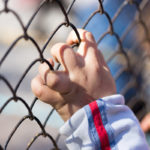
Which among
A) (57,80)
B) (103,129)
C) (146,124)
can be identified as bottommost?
(146,124)

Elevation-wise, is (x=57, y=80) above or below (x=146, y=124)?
above

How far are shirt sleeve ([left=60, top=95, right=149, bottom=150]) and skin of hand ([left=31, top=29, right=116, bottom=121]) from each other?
0.06 feet

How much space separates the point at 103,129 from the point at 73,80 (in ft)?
0.34

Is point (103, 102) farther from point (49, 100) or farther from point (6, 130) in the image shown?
point (6, 130)

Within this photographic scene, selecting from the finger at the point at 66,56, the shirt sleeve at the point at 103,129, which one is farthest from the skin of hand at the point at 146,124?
the finger at the point at 66,56

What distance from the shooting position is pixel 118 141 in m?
0.65

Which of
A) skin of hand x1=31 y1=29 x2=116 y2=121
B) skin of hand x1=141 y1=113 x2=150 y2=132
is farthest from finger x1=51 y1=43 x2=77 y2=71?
skin of hand x1=141 y1=113 x2=150 y2=132

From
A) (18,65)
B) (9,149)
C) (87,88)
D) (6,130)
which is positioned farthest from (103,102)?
(18,65)

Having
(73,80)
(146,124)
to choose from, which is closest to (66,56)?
(73,80)

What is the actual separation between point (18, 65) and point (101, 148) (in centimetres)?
279

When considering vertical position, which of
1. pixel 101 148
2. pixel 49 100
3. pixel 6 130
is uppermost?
pixel 49 100

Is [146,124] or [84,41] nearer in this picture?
[84,41]

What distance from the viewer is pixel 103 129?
0.64 meters

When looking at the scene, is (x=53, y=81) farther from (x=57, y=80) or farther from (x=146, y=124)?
(x=146, y=124)
